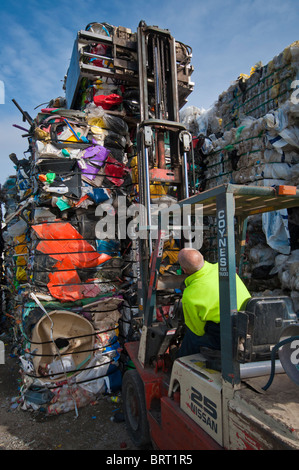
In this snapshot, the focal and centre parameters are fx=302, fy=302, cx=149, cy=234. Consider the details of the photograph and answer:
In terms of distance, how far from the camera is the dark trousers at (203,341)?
2.42m

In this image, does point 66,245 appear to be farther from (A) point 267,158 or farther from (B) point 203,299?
(A) point 267,158

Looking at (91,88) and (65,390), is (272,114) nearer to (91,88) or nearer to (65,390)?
(91,88)

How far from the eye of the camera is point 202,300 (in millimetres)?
2398

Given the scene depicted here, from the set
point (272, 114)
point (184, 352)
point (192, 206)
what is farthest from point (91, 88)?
point (184, 352)

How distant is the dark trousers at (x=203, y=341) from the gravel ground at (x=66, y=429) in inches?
67.6

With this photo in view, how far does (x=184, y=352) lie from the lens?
286 centimetres

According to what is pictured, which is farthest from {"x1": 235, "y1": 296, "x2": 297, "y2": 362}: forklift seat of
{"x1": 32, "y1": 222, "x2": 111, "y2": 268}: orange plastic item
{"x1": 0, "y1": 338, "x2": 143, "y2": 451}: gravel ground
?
{"x1": 32, "y1": 222, "x2": 111, "y2": 268}: orange plastic item

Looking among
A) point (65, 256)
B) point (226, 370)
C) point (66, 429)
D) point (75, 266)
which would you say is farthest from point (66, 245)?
point (226, 370)

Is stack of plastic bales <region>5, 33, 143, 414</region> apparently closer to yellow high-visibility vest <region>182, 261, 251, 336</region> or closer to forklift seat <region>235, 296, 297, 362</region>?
yellow high-visibility vest <region>182, 261, 251, 336</region>

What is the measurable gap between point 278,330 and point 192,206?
1360 mm

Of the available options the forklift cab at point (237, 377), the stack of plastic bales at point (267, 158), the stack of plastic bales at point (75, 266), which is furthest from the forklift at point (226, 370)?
the stack of plastic bales at point (267, 158)

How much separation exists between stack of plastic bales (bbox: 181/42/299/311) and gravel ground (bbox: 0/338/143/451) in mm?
3163

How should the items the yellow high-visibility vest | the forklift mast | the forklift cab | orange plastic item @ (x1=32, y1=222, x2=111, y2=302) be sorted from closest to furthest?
the forklift cab
the yellow high-visibility vest
the forklift mast
orange plastic item @ (x1=32, y1=222, x2=111, y2=302)

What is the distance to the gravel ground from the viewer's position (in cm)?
374
